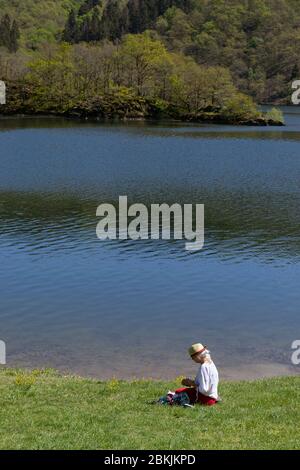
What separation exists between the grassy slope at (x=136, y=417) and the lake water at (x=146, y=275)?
516 cm

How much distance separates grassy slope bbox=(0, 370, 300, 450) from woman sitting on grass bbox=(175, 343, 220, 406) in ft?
1.47

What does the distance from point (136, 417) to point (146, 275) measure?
22.5 meters

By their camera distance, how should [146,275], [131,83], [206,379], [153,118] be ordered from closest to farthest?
1. [206,379]
2. [146,275]
3. [153,118]
4. [131,83]

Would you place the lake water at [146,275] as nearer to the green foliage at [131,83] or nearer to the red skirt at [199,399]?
the red skirt at [199,399]

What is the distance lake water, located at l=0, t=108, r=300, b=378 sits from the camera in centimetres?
2823

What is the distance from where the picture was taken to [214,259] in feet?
139

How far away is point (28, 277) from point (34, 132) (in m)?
88.3

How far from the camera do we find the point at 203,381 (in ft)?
57.2

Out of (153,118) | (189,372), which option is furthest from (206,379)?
(153,118)

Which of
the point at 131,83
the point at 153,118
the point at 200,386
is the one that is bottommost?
the point at 200,386

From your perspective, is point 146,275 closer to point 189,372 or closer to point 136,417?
point 189,372

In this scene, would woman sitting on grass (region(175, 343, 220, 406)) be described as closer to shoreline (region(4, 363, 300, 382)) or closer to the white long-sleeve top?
the white long-sleeve top

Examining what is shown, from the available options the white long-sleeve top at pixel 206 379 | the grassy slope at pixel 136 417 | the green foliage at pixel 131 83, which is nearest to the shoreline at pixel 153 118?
the green foliage at pixel 131 83
